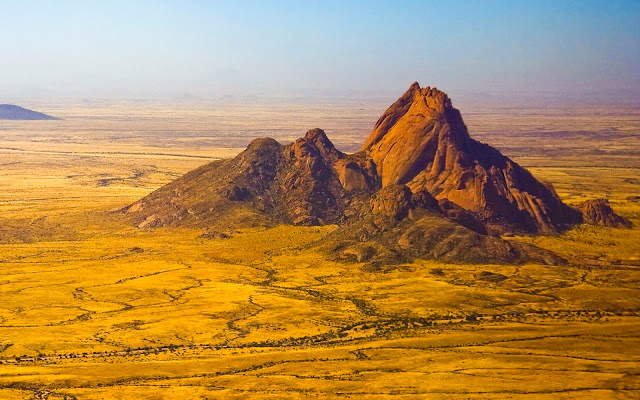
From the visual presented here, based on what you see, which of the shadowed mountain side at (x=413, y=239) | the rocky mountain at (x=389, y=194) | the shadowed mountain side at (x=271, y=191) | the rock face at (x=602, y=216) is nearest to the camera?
the shadowed mountain side at (x=413, y=239)

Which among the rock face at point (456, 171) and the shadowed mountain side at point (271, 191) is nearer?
the rock face at point (456, 171)

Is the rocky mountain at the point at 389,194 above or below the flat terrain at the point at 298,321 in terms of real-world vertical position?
above

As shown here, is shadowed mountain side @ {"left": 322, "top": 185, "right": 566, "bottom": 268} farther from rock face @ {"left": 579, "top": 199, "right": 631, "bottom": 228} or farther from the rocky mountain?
rock face @ {"left": 579, "top": 199, "right": 631, "bottom": 228}

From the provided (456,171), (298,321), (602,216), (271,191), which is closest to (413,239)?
(456,171)

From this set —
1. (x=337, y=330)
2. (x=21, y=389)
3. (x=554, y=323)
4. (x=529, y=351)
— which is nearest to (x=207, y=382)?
(x=21, y=389)

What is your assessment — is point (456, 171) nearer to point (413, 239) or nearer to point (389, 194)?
point (389, 194)

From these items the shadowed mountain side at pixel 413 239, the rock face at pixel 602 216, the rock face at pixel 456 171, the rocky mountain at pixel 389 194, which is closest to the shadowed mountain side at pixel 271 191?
the rocky mountain at pixel 389 194

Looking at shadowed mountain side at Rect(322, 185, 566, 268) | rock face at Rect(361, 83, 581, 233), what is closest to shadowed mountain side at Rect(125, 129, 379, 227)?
rock face at Rect(361, 83, 581, 233)

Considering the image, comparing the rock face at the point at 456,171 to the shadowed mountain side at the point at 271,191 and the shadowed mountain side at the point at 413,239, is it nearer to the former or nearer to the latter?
the shadowed mountain side at the point at 271,191
